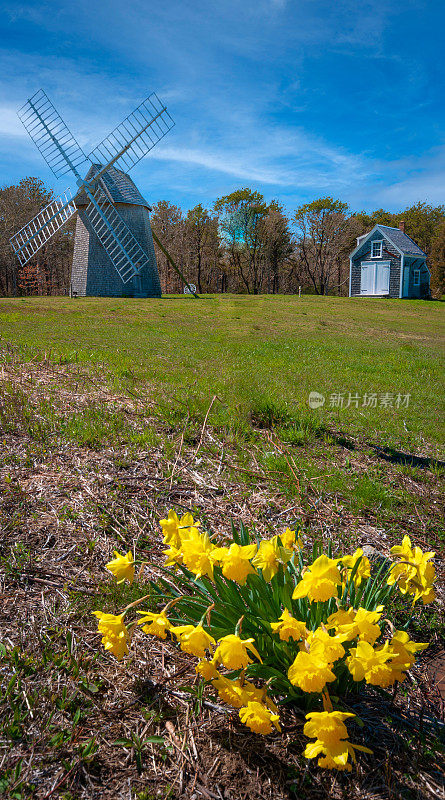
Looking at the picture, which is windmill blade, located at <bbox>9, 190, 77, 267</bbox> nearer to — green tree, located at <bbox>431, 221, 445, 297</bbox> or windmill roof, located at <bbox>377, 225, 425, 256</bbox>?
windmill roof, located at <bbox>377, 225, 425, 256</bbox>

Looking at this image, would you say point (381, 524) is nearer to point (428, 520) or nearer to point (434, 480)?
point (428, 520)

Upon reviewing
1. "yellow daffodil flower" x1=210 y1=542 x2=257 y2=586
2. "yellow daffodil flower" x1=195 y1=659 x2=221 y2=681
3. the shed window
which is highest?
the shed window

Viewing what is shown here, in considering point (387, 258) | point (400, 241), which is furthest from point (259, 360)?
point (400, 241)

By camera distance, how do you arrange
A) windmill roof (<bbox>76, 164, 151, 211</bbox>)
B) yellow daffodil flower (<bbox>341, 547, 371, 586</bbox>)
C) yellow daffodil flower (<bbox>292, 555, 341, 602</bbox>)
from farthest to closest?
1. windmill roof (<bbox>76, 164, 151, 211</bbox>)
2. yellow daffodil flower (<bbox>341, 547, 371, 586</bbox>)
3. yellow daffodil flower (<bbox>292, 555, 341, 602</bbox>)

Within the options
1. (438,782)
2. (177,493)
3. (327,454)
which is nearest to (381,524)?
(327,454)

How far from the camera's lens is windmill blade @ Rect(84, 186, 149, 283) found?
2466cm

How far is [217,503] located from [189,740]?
1596 millimetres

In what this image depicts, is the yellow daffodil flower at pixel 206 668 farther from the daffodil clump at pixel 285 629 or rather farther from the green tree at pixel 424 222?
the green tree at pixel 424 222

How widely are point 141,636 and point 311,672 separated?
112cm

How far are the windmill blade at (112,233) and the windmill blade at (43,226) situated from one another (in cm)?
155

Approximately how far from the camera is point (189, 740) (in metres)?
1.64

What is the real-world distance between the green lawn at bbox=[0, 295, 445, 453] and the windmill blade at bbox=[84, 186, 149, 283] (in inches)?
268

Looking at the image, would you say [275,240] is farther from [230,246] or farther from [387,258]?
[387,258]

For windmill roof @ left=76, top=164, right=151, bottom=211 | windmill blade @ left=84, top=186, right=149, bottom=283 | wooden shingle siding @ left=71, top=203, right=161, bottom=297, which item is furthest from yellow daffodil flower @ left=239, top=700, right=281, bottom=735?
windmill roof @ left=76, top=164, right=151, bottom=211
